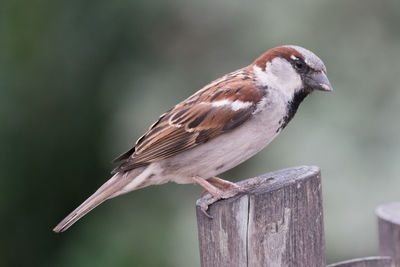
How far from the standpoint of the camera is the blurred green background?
4.11m

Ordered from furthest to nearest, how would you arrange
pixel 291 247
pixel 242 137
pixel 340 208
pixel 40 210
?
pixel 40 210, pixel 340 208, pixel 242 137, pixel 291 247

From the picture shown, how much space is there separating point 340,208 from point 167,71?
148 centimetres

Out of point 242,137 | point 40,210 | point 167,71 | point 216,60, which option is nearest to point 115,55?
point 167,71

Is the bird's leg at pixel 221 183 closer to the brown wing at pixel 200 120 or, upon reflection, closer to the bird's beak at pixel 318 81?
the brown wing at pixel 200 120

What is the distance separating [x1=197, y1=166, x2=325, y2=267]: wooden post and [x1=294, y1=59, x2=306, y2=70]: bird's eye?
838 millimetres

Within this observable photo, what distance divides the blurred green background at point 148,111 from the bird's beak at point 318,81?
1135mm

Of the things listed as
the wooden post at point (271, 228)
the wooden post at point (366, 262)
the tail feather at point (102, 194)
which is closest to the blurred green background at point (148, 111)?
the tail feather at point (102, 194)

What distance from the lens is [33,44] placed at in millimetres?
4301

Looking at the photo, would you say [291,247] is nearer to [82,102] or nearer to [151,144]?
[151,144]

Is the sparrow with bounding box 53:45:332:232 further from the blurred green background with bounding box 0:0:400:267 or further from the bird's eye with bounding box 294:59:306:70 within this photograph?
the blurred green background with bounding box 0:0:400:267


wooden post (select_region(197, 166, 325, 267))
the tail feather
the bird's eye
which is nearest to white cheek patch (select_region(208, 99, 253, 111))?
the bird's eye

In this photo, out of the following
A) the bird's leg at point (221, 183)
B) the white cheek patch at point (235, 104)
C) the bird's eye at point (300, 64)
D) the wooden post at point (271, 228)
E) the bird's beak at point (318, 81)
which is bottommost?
the wooden post at point (271, 228)

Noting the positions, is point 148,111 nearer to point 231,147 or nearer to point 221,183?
point 221,183

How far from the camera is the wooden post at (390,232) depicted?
2.74 m
